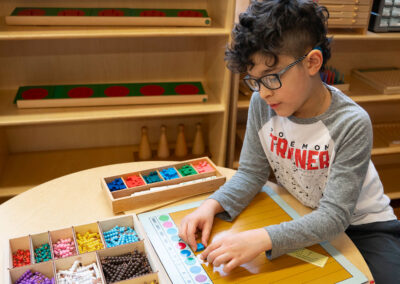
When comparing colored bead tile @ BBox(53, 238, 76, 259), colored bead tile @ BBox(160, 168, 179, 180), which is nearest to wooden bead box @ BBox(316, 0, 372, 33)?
colored bead tile @ BBox(160, 168, 179, 180)

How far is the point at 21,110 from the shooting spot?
204cm

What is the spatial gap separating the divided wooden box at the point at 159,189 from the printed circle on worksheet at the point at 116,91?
0.87 metres

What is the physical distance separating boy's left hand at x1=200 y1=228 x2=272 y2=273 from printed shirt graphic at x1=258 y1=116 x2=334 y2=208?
286 mm

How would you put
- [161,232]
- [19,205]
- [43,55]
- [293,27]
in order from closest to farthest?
[293,27]
[161,232]
[19,205]
[43,55]

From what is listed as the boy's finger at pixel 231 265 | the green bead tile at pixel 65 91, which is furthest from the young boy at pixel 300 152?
the green bead tile at pixel 65 91

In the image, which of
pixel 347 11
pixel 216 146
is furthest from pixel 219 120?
pixel 347 11

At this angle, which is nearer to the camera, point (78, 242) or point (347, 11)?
point (78, 242)

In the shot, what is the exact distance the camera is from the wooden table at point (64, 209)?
114cm

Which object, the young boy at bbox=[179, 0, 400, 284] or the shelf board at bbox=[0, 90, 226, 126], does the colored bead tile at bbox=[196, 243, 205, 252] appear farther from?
the shelf board at bbox=[0, 90, 226, 126]

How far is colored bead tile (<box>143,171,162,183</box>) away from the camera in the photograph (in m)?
1.37

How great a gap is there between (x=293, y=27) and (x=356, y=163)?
0.42 metres

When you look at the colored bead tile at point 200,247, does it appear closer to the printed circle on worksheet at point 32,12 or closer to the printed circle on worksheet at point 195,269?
the printed circle on worksheet at point 195,269

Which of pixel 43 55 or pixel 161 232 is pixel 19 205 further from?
pixel 43 55

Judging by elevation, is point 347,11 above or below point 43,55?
above
